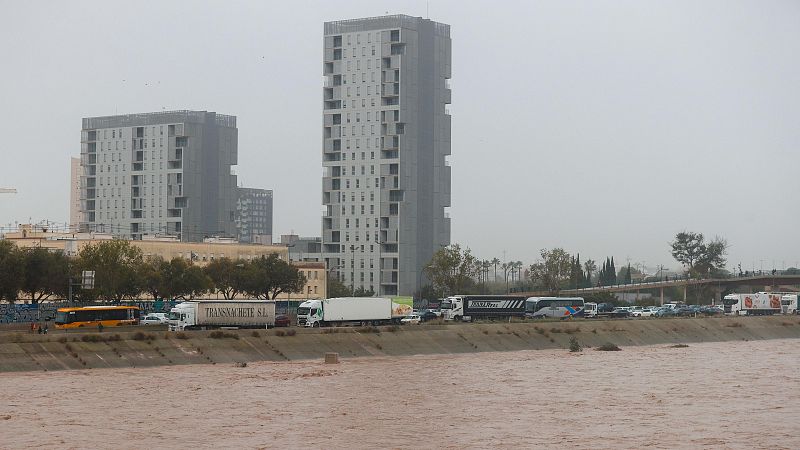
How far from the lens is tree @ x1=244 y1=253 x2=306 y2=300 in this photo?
153625mm

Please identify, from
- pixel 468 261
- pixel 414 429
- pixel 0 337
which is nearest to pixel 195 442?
pixel 414 429

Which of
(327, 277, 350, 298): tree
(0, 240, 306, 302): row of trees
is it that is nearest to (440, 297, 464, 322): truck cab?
(0, 240, 306, 302): row of trees

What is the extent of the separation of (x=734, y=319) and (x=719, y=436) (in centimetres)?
9327

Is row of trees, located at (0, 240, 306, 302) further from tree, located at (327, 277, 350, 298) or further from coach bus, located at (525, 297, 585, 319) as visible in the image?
coach bus, located at (525, 297, 585, 319)

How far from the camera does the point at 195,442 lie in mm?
49469

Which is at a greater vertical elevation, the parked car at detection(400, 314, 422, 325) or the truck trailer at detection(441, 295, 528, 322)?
the truck trailer at detection(441, 295, 528, 322)

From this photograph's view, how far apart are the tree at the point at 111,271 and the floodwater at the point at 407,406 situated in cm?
4660

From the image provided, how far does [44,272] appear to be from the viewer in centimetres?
12306

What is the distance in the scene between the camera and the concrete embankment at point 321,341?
259ft

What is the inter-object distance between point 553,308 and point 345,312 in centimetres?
3887

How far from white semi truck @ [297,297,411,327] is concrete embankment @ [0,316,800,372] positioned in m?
7.01

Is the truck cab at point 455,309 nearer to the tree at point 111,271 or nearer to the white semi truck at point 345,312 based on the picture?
the white semi truck at point 345,312

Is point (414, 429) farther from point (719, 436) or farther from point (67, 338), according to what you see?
point (67, 338)

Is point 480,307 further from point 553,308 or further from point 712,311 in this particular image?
point 712,311
